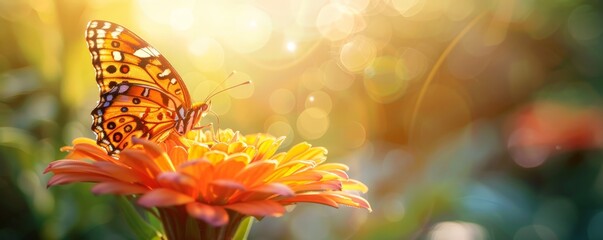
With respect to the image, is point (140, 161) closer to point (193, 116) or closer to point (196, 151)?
point (196, 151)

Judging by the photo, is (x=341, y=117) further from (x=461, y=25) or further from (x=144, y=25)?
(x=144, y=25)

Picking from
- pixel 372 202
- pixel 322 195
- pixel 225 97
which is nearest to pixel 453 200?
pixel 372 202

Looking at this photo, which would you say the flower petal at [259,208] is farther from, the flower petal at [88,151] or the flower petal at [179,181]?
the flower petal at [88,151]

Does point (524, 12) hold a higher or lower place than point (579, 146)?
higher

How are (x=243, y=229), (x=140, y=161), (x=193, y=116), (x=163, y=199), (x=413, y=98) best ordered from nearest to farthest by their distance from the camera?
1. (x=163, y=199)
2. (x=140, y=161)
3. (x=243, y=229)
4. (x=193, y=116)
5. (x=413, y=98)

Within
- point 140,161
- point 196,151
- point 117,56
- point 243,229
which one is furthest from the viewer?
point 117,56

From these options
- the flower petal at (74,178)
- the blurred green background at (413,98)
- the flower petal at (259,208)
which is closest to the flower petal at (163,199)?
the flower petal at (259,208)

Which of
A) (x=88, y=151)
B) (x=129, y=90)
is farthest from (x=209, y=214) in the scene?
(x=129, y=90)
